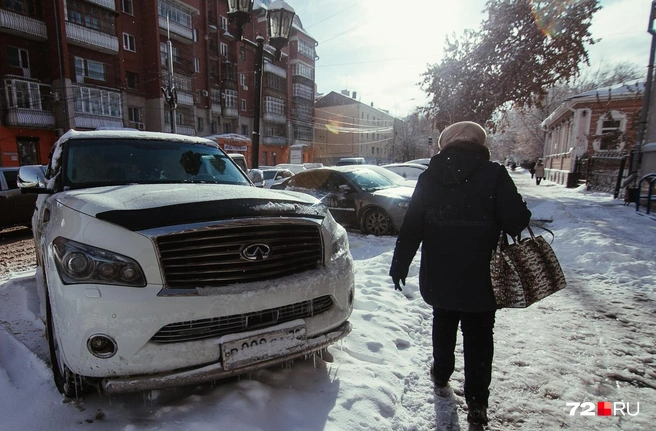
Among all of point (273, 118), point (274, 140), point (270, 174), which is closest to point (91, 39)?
point (270, 174)

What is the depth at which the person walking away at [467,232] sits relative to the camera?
1.96m

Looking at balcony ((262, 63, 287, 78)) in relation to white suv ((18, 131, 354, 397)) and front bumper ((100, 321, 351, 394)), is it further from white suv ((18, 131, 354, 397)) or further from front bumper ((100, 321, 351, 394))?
front bumper ((100, 321, 351, 394))

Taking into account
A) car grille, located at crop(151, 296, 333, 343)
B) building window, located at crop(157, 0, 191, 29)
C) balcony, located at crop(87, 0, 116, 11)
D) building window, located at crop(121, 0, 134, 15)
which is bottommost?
car grille, located at crop(151, 296, 333, 343)

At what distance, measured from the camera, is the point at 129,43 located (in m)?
28.5

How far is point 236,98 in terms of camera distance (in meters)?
38.8

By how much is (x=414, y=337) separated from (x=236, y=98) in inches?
1571

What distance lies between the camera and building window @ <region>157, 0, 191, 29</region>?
97.6ft

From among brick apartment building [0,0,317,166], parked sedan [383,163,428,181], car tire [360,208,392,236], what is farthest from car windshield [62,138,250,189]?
parked sedan [383,163,428,181]

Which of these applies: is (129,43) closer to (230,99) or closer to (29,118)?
(29,118)

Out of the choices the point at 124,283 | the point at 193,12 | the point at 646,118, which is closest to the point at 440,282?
the point at 124,283

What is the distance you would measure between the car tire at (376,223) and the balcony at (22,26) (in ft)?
86.9

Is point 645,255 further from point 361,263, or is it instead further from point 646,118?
point 646,118

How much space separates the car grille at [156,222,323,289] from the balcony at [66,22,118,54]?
1153 inches

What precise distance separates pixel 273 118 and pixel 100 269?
43.9 m
